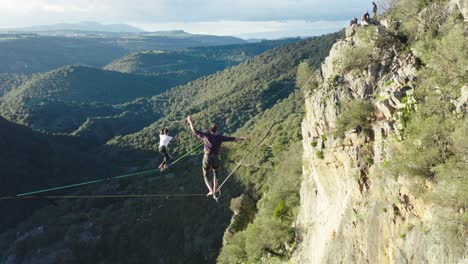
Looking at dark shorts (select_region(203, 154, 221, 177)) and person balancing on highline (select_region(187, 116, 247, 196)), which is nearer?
person balancing on highline (select_region(187, 116, 247, 196))

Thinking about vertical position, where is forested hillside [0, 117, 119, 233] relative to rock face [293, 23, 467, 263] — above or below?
below

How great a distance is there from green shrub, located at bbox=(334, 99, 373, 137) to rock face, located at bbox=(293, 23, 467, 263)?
1.04 ft

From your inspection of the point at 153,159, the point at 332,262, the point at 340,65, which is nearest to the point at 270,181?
the point at 340,65

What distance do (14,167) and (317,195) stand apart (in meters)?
102

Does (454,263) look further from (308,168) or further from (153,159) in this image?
(153,159)

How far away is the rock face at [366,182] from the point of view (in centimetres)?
1500

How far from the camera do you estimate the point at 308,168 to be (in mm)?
29375

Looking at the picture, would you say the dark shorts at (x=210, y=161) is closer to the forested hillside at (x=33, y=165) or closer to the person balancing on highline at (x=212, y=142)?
the person balancing on highline at (x=212, y=142)

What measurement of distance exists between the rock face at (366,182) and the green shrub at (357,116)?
0.32 meters

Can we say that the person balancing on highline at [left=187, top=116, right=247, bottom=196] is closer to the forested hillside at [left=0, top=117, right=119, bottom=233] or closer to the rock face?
the rock face

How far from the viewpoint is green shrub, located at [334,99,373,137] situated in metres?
19.6

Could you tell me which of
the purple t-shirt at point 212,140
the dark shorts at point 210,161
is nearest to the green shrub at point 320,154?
the dark shorts at point 210,161

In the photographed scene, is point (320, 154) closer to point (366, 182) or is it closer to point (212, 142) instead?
point (366, 182)

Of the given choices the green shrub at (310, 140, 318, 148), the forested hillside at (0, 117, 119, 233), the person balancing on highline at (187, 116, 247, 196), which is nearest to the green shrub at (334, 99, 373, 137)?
the green shrub at (310, 140, 318, 148)
